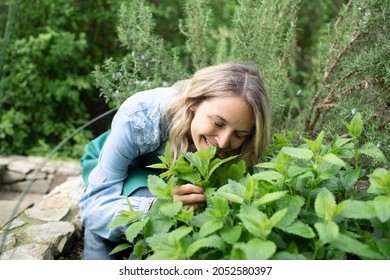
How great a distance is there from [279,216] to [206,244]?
18 cm

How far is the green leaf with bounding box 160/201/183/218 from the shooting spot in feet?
4.38

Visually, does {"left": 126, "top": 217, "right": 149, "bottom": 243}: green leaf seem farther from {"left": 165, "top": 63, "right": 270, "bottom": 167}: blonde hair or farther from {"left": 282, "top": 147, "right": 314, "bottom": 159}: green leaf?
{"left": 165, "top": 63, "right": 270, "bottom": 167}: blonde hair

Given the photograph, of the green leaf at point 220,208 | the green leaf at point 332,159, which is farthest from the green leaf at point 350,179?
the green leaf at point 220,208

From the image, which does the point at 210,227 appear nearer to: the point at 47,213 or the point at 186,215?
the point at 186,215

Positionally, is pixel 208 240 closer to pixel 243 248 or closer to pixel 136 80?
pixel 243 248

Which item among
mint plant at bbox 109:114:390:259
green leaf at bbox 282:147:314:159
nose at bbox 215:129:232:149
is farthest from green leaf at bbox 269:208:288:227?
nose at bbox 215:129:232:149

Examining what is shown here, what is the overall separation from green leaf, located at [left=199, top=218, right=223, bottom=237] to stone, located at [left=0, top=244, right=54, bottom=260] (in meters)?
0.99

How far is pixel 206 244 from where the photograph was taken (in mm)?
1211

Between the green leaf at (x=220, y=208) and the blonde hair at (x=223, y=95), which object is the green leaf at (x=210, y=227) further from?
the blonde hair at (x=223, y=95)

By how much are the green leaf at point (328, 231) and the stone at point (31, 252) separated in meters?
1.24

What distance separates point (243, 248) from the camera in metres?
1.18

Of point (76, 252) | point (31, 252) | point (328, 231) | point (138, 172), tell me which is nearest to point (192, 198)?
point (328, 231)

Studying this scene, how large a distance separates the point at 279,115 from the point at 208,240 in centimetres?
135

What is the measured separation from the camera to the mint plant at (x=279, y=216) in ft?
3.94
